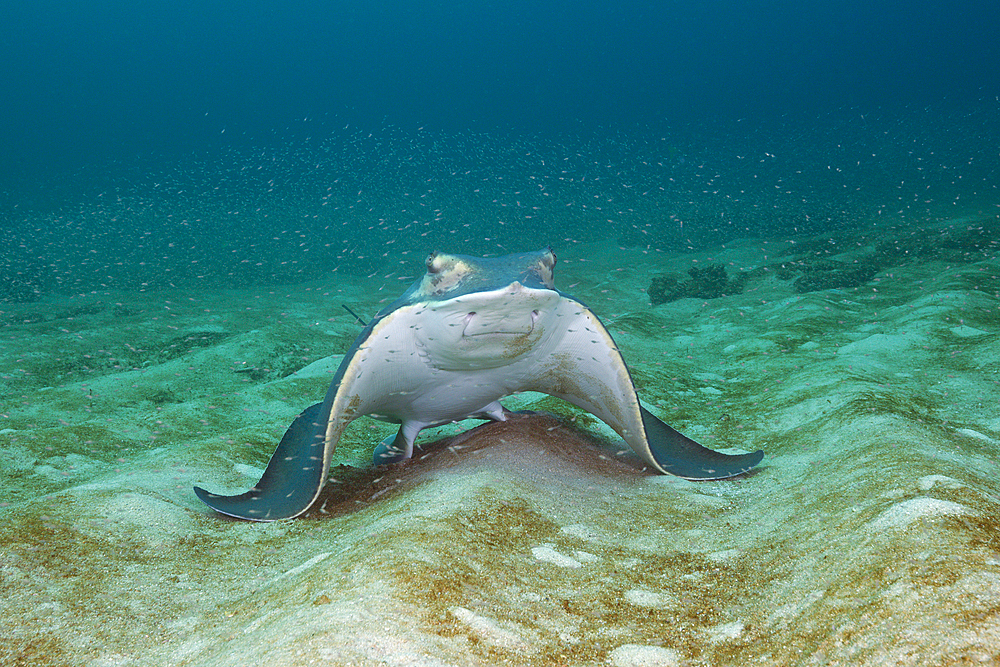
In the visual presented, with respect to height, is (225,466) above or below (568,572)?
below

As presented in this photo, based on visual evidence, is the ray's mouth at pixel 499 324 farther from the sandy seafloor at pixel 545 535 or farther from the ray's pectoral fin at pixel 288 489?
the ray's pectoral fin at pixel 288 489

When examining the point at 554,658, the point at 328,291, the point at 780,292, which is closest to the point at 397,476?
the point at 554,658

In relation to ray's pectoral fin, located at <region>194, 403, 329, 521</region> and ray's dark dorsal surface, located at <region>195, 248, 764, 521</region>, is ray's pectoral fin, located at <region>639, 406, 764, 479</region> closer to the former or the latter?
ray's dark dorsal surface, located at <region>195, 248, 764, 521</region>

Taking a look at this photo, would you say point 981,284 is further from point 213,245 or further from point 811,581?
point 213,245

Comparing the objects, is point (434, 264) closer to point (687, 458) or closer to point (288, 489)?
point (288, 489)

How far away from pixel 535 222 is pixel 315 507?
33.9m

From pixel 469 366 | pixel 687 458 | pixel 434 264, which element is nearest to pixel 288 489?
pixel 469 366

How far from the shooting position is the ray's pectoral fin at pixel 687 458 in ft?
10.1

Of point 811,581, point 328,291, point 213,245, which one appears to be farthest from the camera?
point 213,245

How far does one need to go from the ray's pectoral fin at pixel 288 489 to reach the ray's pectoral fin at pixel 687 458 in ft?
5.64

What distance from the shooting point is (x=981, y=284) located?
7.76 meters

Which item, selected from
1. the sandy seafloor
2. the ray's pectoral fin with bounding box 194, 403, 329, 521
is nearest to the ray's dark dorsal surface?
the ray's pectoral fin with bounding box 194, 403, 329, 521

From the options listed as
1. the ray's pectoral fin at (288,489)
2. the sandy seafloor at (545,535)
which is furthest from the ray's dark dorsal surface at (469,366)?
the sandy seafloor at (545,535)

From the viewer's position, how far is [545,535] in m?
2.28
